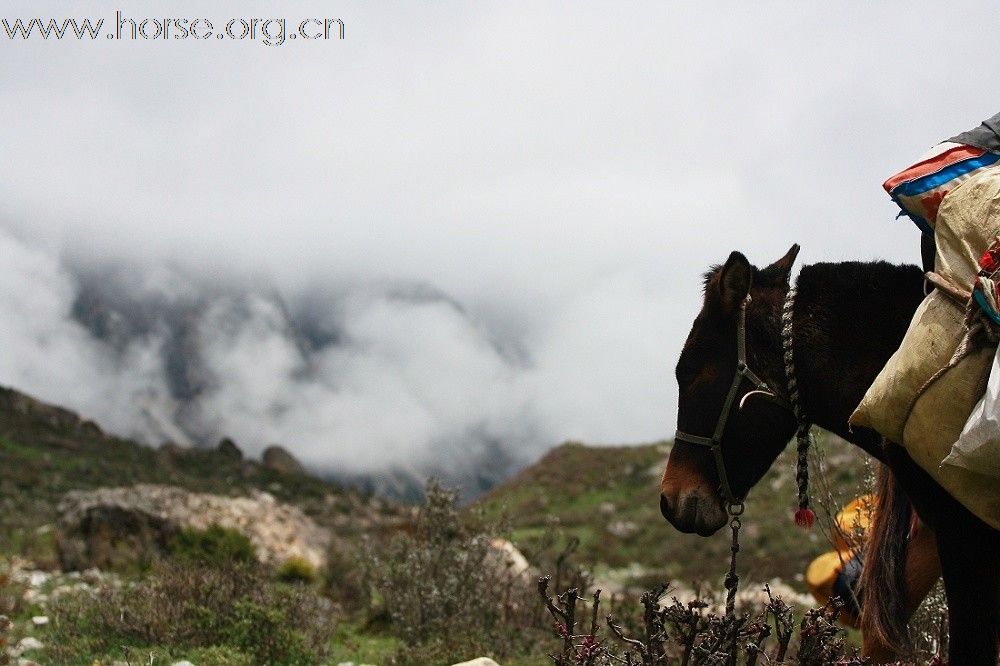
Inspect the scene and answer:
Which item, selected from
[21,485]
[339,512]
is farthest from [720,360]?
[21,485]

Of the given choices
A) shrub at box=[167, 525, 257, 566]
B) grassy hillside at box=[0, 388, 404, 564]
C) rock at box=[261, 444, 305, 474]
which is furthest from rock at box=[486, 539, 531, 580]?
rock at box=[261, 444, 305, 474]

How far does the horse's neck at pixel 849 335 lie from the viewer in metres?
3.05

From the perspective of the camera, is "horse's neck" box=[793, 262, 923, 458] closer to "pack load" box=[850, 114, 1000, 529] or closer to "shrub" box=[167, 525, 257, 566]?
"pack load" box=[850, 114, 1000, 529]

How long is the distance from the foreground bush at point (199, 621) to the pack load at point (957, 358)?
5.00 metres

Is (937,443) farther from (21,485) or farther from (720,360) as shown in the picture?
(21,485)

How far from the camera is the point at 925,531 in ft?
12.7

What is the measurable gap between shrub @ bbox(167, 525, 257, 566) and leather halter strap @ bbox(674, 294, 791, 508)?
33.4 ft

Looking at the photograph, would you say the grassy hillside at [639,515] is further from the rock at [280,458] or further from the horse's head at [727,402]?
the rock at [280,458]

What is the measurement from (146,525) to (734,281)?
42.5ft

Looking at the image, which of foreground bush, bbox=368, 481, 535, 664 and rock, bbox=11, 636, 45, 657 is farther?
foreground bush, bbox=368, 481, 535, 664

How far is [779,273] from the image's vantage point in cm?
330

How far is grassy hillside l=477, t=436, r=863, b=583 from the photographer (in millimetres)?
18205

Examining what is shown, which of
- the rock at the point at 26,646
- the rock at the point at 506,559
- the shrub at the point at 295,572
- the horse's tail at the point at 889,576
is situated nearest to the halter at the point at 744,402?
the horse's tail at the point at 889,576

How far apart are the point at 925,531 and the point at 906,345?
163 cm
